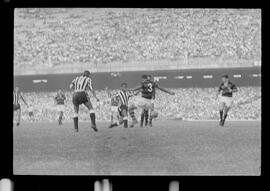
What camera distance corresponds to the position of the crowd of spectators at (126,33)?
247 inches

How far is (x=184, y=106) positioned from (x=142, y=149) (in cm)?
85

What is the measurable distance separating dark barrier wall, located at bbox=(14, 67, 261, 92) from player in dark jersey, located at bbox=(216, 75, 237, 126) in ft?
0.23

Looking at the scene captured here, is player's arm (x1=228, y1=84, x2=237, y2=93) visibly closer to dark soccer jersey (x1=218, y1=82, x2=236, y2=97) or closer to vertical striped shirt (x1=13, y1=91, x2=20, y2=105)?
dark soccer jersey (x1=218, y1=82, x2=236, y2=97)

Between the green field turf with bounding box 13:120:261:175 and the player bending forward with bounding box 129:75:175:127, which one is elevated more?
the player bending forward with bounding box 129:75:175:127

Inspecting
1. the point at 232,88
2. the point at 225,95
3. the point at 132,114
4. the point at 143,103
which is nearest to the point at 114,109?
the point at 132,114

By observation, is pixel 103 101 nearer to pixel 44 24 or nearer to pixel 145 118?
pixel 145 118

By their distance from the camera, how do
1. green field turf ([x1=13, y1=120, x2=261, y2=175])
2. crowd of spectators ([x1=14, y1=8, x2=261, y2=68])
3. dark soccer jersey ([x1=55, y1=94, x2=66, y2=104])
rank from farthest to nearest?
dark soccer jersey ([x1=55, y1=94, x2=66, y2=104]) → crowd of spectators ([x1=14, y1=8, x2=261, y2=68]) → green field turf ([x1=13, y1=120, x2=261, y2=175])

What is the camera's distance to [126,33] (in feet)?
20.7

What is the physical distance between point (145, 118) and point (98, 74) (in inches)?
36.2

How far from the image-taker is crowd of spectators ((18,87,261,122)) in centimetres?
627

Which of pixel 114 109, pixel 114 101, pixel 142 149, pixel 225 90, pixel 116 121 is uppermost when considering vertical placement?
pixel 225 90

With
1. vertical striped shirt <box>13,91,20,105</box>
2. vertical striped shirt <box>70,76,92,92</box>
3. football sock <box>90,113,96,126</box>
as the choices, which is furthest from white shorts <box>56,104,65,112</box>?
vertical striped shirt <box>13,91,20,105</box>

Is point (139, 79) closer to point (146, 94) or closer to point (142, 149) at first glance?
point (146, 94)
